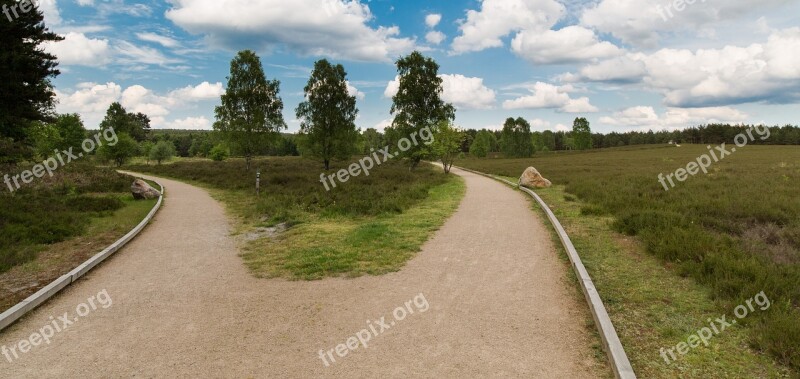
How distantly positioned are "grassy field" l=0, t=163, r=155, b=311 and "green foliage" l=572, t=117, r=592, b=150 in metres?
99.7

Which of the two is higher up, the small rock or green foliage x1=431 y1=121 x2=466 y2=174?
green foliage x1=431 y1=121 x2=466 y2=174

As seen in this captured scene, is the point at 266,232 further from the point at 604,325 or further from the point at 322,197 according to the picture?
the point at 604,325

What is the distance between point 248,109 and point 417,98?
1496 centimetres

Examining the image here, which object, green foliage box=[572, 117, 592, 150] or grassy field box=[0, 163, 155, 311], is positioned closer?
grassy field box=[0, 163, 155, 311]

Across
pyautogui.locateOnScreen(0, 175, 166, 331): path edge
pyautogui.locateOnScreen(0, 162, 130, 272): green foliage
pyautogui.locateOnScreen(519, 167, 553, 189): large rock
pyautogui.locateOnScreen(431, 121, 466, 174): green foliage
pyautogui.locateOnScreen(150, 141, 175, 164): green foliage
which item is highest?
pyautogui.locateOnScreen(431, 121, 466, 174): green foliage

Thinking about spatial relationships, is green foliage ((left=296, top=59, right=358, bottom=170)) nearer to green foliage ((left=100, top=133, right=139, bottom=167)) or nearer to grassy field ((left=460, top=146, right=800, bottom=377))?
grassy field ((left=460, top=146, right=800, bottom=377))

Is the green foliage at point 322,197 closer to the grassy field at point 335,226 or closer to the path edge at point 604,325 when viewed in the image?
the grassy field at point 335,226

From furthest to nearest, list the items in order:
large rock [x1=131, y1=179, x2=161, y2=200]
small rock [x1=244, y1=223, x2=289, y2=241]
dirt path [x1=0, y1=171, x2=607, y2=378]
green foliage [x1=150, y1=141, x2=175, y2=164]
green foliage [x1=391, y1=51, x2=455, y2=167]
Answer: green foliage [x1=150, y1=141, x2=175, y2=164], green foliage [x1=391, y1=51, x2=455, y2=167], large rock [x1=131, y1=179, x2=161, y2=200], small rock [x1=244, y1=223, x2=289, y2=241], dirt path [x1=0, y1=171, x2=607, y2=378]

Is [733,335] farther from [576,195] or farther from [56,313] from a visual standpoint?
[576,195]

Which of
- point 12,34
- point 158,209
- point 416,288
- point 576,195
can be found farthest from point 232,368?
point 12,34

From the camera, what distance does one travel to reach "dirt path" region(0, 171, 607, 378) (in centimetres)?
465

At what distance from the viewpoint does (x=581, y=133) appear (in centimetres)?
10075

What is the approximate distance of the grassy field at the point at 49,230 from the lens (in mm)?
8227

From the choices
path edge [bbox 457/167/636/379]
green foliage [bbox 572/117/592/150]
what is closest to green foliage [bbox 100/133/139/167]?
path edge [bbox 457/167/636/379]
